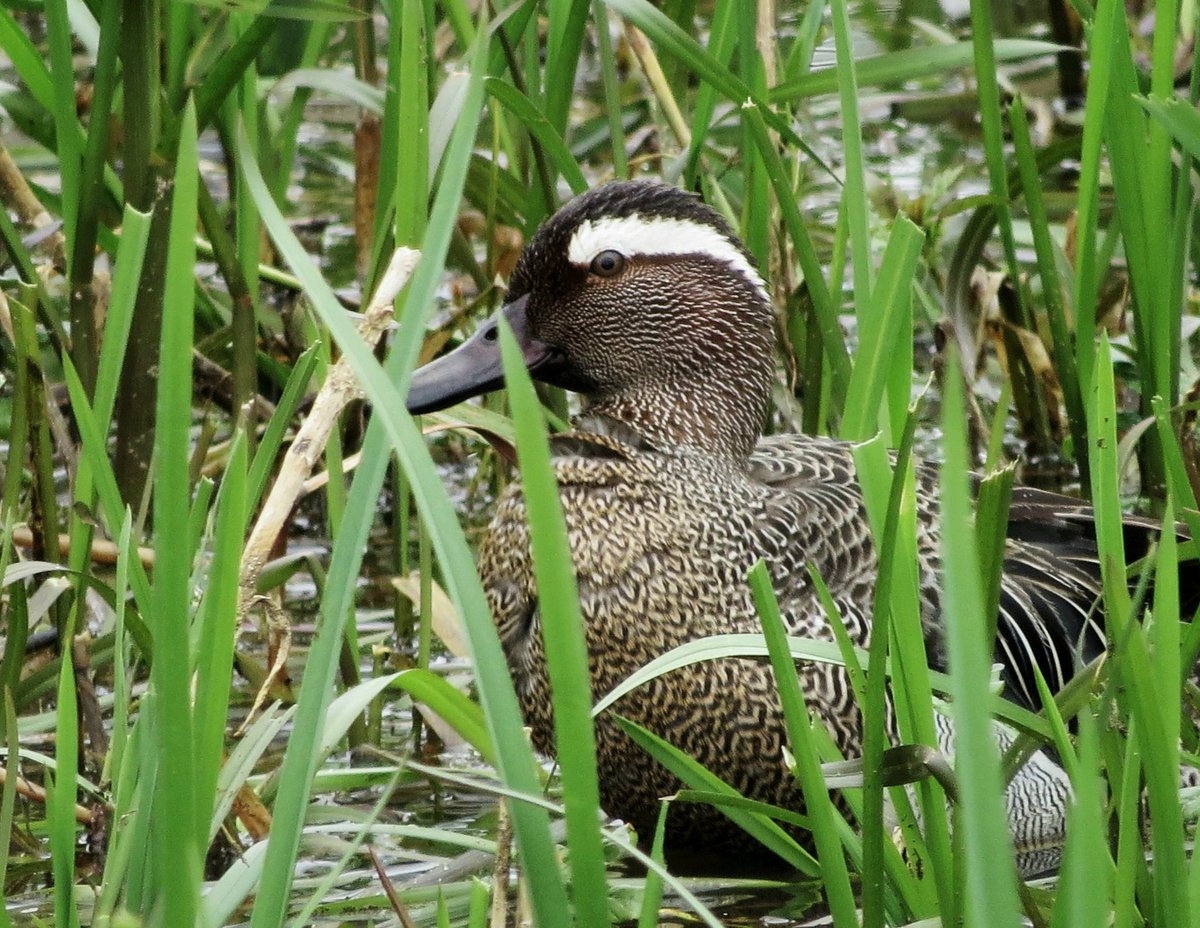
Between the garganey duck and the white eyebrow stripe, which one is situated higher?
the white eyebrow stripe

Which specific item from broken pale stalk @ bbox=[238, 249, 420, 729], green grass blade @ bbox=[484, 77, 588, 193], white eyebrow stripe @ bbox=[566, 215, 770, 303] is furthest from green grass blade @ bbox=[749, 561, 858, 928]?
white eyebrow stripe @ bbox=[566, 215, 770, 303]

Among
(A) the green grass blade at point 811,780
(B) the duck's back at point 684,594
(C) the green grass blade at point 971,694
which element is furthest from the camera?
(B) the duck's back at point 684,594

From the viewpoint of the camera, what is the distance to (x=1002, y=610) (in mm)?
3889

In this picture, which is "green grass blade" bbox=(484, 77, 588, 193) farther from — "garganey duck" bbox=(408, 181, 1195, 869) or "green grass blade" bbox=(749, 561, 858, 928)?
"green grass blade" bbox=(749, 561, 858, 928)

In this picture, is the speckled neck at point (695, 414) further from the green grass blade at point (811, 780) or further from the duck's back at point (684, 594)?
the green grass blade at point (811, 780)

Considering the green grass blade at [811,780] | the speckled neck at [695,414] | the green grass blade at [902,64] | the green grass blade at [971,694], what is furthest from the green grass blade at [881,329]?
the green grass blade at [902,64]

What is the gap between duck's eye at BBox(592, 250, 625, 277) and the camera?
395 cm

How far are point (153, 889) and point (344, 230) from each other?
18.2 ft

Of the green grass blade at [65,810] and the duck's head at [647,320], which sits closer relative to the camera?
the green grass blade at [65,810]

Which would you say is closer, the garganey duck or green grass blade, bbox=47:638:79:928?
green grass blade, bbox=47:638:79:928

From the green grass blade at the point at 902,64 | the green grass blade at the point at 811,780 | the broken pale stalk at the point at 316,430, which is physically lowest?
the green grass blade at the point at 811,780

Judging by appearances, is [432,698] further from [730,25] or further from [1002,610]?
[730,25]

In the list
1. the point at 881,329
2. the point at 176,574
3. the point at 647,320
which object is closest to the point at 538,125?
the point at 647,320

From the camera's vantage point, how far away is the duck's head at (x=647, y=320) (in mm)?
3900
